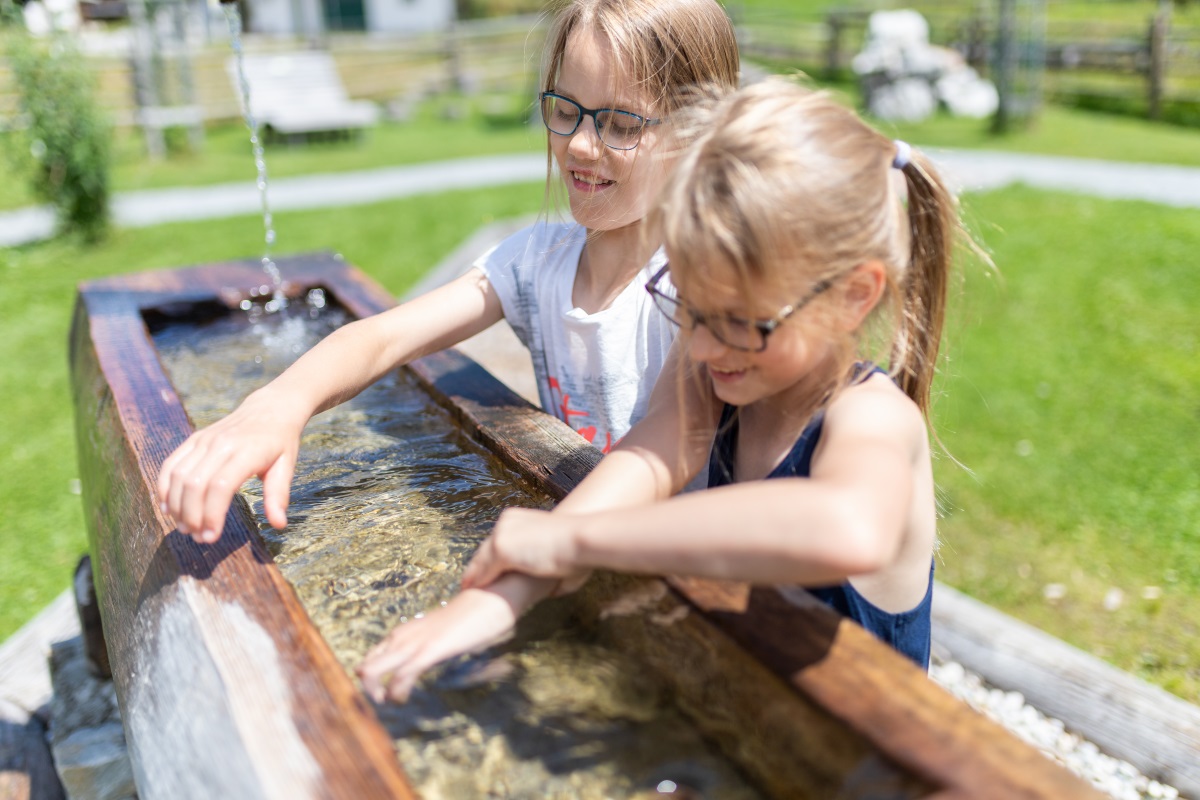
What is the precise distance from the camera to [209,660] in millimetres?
1302

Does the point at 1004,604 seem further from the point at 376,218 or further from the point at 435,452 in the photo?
the point at 376,218

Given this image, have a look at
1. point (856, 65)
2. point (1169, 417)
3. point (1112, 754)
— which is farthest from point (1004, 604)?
point (856, 65)

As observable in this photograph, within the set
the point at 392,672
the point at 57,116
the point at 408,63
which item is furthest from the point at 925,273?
the point at 408,63

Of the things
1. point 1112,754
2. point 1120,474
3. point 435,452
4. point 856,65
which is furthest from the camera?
point 856,65

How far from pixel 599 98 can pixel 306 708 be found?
46.9 inches

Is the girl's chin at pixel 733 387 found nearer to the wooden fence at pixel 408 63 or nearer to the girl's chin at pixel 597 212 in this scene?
the girl's chin at pixel 597 212

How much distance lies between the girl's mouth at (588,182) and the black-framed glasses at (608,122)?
7 centimetres

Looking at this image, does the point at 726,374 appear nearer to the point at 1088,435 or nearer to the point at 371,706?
the point at 371,706

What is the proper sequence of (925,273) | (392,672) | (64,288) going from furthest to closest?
(64,288) < (925,273) < (392,672)

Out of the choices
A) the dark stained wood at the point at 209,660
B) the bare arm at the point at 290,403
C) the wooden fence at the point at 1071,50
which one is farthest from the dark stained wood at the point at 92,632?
the wooden fence at the point at 1071,50

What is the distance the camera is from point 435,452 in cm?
204

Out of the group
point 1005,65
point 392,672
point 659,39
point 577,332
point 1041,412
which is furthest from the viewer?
point 1005,65

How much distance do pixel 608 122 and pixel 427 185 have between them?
8656 millimetres

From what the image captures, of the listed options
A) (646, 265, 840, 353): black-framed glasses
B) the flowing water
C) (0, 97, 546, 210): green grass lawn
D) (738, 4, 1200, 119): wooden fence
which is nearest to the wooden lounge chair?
(0, 97, 546, 210): green grass lawn
